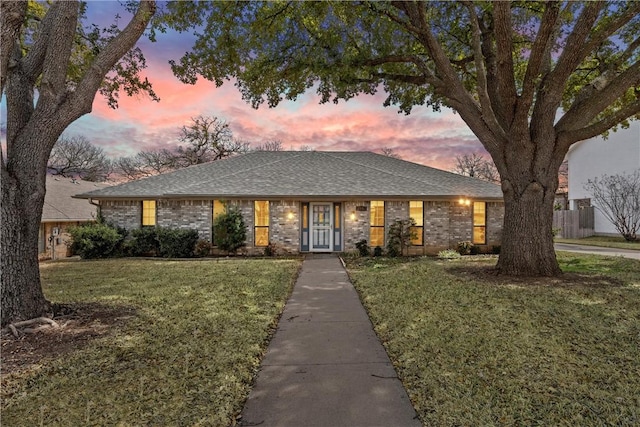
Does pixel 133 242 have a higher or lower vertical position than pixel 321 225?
lower

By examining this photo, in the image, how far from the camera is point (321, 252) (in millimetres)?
14250

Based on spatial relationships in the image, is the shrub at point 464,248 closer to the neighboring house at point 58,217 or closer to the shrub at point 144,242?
the shrub at point 144,242

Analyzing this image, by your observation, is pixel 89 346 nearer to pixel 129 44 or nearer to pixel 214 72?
pixel 129 44

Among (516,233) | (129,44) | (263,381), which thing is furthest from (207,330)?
(516,233)

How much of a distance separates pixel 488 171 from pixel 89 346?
42737mm

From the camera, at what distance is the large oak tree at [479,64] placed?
796 cm

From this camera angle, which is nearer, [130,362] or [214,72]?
[130,362]

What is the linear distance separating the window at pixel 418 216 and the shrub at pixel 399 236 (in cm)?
44

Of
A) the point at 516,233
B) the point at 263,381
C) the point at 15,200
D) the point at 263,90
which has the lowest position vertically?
the point at 263,381

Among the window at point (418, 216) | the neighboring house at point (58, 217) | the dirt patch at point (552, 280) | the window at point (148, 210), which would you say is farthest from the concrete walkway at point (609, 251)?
the neighboring house at point (58, 217)

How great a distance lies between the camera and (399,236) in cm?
1366

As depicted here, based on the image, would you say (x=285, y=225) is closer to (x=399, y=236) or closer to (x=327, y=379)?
(x=399, y=236)

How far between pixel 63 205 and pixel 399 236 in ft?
62.5

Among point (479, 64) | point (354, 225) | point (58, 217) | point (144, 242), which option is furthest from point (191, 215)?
point (479, 64)
